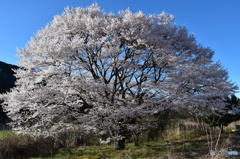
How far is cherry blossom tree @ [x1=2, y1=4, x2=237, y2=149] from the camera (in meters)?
8.17

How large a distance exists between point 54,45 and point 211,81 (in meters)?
7.56

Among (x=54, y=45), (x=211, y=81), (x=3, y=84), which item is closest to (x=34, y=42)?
(x=54, y=45)

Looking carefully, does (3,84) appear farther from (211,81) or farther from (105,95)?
(211,81)

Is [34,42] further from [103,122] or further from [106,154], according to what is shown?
[106,154]

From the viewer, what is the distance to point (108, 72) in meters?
9.56

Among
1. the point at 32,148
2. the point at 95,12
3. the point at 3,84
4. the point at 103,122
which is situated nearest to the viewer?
the point at 103,122

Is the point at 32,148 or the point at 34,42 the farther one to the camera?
the point at 32,148

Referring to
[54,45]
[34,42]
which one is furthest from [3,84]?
[54,45]

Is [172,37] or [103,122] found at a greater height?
[172,37]

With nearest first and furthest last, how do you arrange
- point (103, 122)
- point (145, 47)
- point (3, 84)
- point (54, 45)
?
point (54, 45) < point (103, 122) < point (145, 47) < point (3, 84)

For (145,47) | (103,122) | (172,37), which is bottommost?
(103,122)

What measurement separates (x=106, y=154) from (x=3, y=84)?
27.8 meters

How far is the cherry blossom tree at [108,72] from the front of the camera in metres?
8.17

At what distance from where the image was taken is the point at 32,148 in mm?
11141
